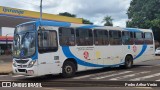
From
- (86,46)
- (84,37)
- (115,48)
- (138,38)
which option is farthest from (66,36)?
(138,38)

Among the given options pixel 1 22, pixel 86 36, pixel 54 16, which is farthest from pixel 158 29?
pixel 86 36

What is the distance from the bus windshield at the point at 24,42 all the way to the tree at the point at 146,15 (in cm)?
4465

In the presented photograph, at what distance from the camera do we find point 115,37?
22188mm

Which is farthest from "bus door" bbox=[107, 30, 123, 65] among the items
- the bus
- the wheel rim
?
the wheel rim

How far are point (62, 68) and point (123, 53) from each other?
19.3 ft

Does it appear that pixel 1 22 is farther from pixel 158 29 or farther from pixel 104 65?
pixel 104 65

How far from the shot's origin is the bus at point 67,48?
674 inches

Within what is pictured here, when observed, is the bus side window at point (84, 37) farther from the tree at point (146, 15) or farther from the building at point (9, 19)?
the tree at point (146, 15)

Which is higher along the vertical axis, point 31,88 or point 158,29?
point 158,29

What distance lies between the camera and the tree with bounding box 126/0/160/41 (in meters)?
60.8

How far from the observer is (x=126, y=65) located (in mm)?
23125

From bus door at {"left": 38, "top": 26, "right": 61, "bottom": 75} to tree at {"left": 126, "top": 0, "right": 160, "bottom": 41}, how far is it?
44222 mm

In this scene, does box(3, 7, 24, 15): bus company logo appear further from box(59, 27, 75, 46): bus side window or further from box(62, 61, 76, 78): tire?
box(62, 61, 76, 78): tire

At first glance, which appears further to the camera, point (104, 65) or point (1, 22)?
point (1, 22)
